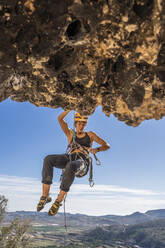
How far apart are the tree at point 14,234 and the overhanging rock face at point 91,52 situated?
20484 millimetres

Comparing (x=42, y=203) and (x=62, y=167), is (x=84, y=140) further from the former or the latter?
(x=42, y=203)

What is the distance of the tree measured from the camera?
71.8 ft

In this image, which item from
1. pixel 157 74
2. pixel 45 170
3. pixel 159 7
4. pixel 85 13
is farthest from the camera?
pixel 45 170

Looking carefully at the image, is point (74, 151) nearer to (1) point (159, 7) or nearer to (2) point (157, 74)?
(2) point (157, 74)

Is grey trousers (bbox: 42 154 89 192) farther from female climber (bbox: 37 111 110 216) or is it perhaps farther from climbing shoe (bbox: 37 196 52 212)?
climbing shoe (bbox: 37 196 52 212)

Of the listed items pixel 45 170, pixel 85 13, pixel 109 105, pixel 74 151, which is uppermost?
pixel 85 13

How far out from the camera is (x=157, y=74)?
4.08 m

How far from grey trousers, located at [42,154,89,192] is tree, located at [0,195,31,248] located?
711 inches

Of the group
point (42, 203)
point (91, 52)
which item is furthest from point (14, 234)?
point (91, 52)

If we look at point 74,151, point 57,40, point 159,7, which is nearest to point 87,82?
point 57,40

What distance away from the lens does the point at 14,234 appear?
23781 millimetres

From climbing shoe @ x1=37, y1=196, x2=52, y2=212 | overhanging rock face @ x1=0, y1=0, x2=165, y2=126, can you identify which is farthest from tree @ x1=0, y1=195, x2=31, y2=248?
overhanging rock face @ x1=0, y1=0, x2=165, y2=126

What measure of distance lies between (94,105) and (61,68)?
1.26m

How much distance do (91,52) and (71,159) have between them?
373cm
